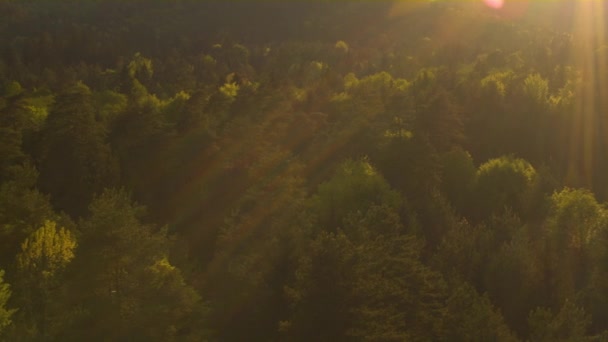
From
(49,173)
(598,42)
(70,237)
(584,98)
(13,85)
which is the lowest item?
(70,237)

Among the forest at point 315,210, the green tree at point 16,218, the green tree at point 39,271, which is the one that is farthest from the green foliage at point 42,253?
the green tree at point 16,218

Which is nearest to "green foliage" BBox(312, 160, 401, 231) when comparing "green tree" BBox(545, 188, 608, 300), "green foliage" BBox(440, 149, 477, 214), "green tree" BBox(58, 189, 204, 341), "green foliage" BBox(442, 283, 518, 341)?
"green foliage" BBox(440, 149, 477, 214)

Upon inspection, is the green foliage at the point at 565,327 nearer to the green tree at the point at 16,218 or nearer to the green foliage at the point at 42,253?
the green foliage at the point at 42,253

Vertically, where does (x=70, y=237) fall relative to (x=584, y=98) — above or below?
below

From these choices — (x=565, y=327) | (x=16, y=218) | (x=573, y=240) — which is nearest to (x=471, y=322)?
(x=565, y=327)

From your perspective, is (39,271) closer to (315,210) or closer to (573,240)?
(315,210)

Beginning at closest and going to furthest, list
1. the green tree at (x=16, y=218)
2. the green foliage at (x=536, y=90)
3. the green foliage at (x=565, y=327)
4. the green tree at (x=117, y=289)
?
the green tree at (x=117, y=289) < the green foliage at (x=565, y=327) < the green tree at (x=16, y=218) < the green foliage at (x=536, y=90)

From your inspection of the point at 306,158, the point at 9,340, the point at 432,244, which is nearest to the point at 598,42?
the point at 306,158

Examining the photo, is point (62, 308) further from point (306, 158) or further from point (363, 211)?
point (306, 158)

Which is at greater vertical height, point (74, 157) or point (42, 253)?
point (74, 157)
